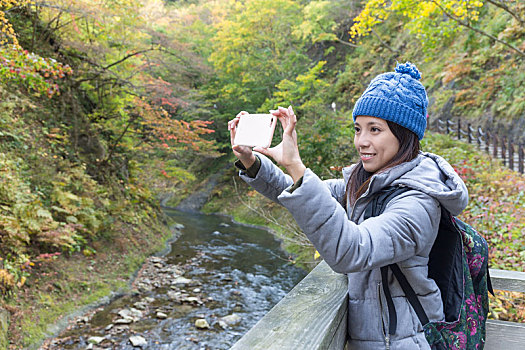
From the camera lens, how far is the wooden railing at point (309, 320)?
1121 mm

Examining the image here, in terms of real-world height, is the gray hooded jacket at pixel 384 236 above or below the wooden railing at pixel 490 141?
below

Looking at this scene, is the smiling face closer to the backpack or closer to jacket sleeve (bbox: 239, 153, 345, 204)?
the backpack

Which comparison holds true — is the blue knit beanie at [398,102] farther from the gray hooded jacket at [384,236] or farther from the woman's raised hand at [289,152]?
the woman's raised hand at [289,152]

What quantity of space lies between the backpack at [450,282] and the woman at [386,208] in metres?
0.03

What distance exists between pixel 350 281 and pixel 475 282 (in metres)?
0.58

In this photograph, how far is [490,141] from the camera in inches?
505

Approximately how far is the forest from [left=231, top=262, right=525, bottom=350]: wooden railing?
3.90 m

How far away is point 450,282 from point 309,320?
590mm

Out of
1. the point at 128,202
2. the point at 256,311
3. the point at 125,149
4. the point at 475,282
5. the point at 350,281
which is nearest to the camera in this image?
the point at 350,281

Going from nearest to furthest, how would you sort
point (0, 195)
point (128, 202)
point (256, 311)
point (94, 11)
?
point (0, 195) → point (256, 311) → point (94, 11) → point (128, 202)

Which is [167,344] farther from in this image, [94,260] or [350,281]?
[350,281]

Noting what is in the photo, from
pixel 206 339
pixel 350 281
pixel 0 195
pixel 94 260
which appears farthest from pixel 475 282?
pixel 94 260

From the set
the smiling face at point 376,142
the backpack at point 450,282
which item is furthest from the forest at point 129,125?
the smiling face at point 376,142

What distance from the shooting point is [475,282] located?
162 cm
